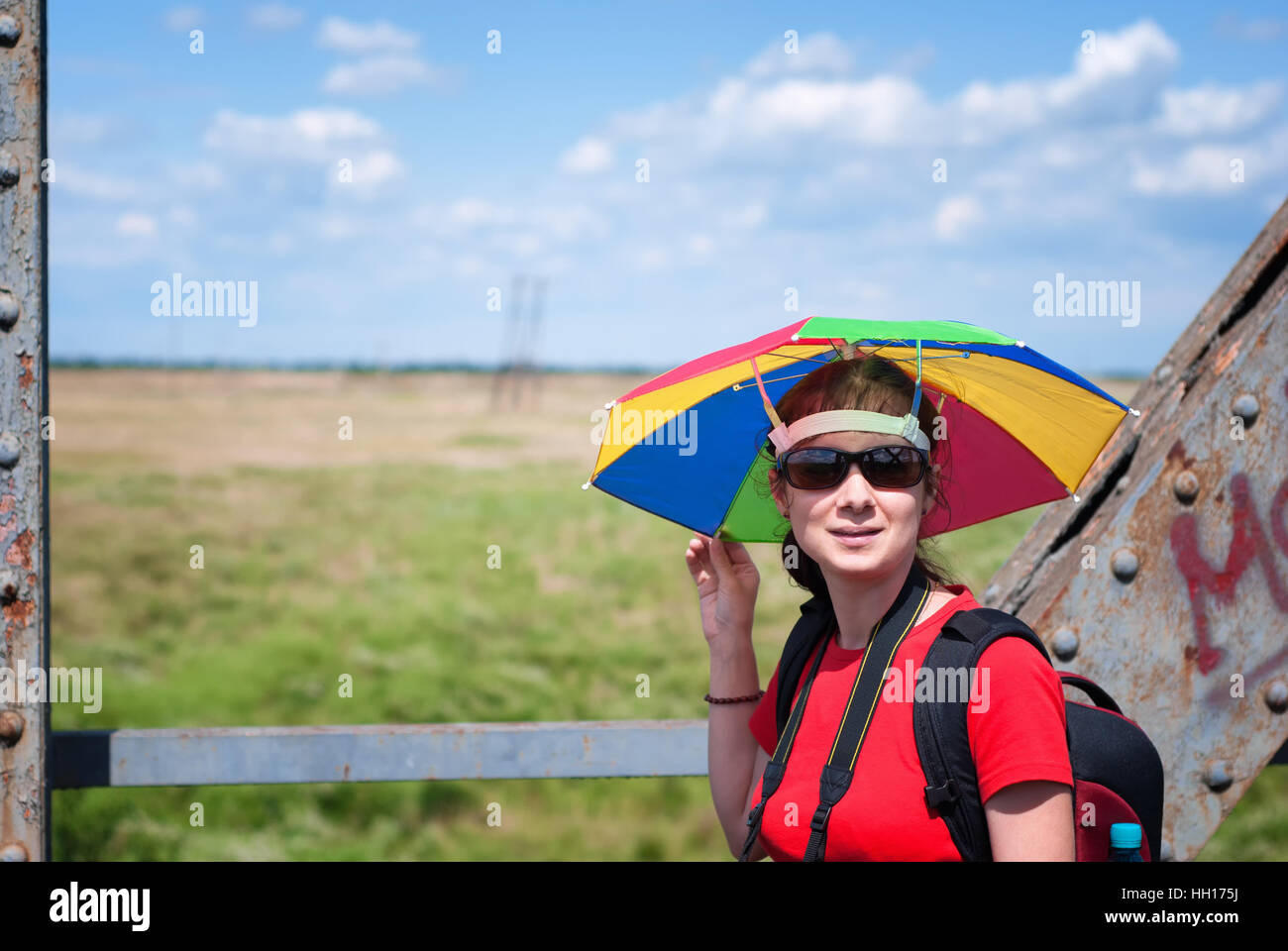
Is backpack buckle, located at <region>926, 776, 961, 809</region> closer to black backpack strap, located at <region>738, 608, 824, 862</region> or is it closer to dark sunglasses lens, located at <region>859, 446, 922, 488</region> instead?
black backpack strap, located at <region>738, 608, 824, 862</region>

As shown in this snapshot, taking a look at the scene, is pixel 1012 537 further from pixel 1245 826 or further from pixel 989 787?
pixel 989 787

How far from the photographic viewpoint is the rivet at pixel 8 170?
7.46 ft

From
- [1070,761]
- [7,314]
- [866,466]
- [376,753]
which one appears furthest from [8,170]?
[1070,761]

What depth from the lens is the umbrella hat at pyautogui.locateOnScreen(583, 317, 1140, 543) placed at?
209cm

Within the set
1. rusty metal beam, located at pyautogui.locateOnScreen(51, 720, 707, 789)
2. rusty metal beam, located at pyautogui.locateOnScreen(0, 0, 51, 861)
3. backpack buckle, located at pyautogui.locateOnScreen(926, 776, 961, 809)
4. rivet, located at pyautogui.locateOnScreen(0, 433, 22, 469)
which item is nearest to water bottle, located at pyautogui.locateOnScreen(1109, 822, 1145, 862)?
backpack buckle, located at pyautogui.locateOnScreen(926, 776, 961, 809)

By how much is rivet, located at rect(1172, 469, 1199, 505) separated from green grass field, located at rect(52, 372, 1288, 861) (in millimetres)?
757

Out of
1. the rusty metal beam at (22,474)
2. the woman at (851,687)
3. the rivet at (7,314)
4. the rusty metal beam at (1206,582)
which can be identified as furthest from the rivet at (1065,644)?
the rivet at (7,314)

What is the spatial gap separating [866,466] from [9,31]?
2038 millimetres

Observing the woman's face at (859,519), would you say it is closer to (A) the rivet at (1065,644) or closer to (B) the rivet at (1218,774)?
(A) the rivet at (1065,644)

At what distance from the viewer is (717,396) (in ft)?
8.06

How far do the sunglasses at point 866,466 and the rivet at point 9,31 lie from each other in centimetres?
190

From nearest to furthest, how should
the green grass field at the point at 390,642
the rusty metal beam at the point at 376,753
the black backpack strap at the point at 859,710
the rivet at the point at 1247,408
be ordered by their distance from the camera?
1. the black backpack strap at the point at 859,710
2. the rivet at the point at 1247,408
3. the rusty metal beam at the point at 376,753
4. the green grass field at the point at 390,642

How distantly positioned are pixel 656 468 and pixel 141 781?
4.49 feet

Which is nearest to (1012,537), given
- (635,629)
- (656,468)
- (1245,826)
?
(635,629)
